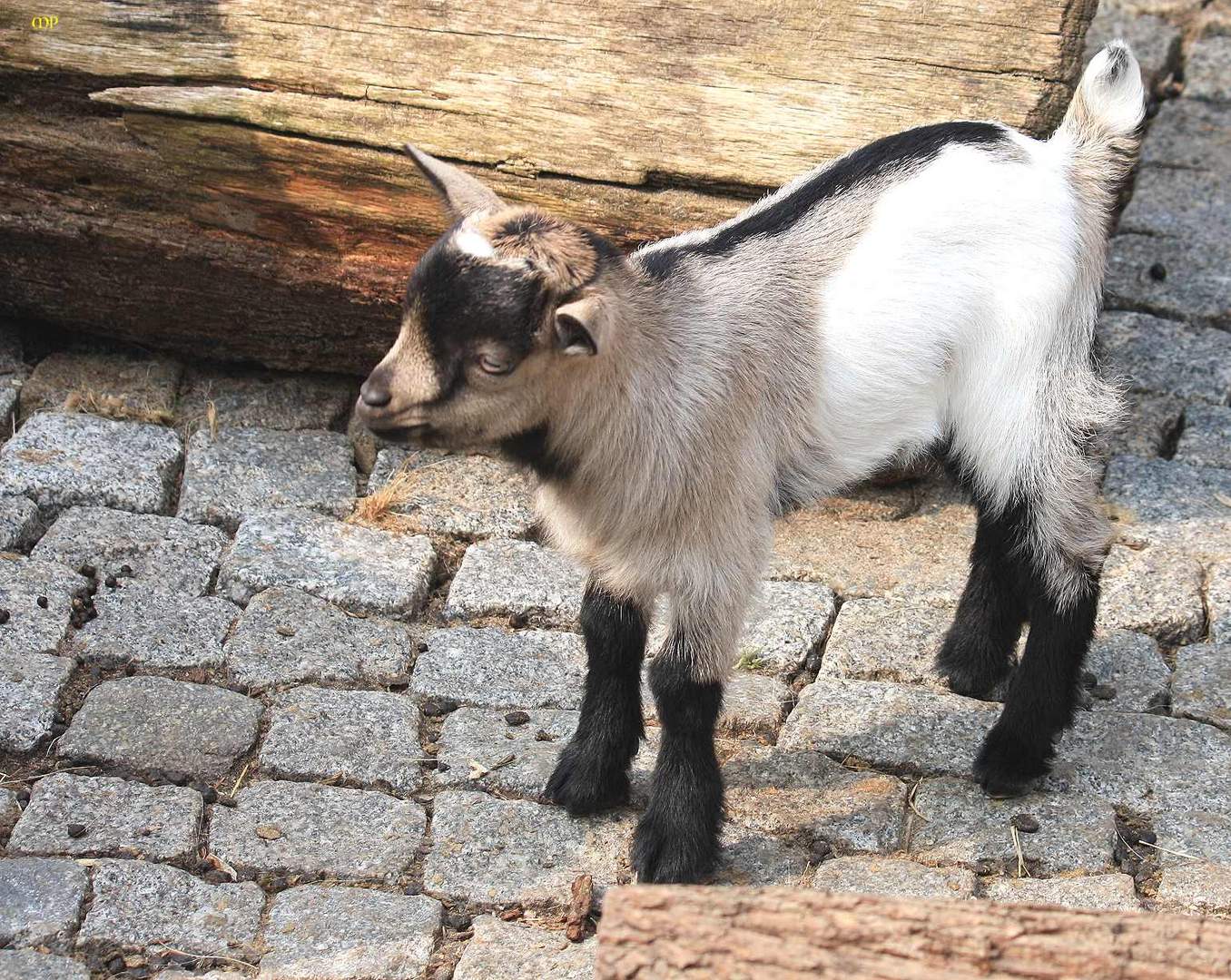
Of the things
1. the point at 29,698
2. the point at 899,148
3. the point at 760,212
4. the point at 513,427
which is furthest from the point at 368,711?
the point at 899,148

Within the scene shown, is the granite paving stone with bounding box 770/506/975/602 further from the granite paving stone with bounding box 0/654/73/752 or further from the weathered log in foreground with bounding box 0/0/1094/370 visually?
the granite paving stone with bounding box 0/654/73/752

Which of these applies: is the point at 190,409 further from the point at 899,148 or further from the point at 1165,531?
the point at 1165,531

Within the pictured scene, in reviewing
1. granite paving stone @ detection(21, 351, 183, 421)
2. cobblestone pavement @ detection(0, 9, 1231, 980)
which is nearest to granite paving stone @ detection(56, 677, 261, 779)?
cobblestone pavement @ detection(0, 9, 1231, 980)

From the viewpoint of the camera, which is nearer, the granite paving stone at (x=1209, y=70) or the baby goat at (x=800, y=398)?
the baby goat at (x=800, y=398)

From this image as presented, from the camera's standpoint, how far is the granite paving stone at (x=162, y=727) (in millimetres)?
4188

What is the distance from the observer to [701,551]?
3943mm

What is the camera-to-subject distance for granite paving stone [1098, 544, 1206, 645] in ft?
16.7

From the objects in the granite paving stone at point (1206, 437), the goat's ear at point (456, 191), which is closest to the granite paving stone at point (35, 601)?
the goat's ear at point (456, 191)

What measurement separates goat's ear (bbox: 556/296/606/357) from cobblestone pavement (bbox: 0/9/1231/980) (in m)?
1.41

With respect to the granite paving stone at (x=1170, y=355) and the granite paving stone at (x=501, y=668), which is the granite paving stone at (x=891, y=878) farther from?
the granite paving stone at (x=1170, y=355)

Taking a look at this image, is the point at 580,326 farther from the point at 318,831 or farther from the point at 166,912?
the point at 166,912

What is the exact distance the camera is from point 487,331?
3482 millimetres

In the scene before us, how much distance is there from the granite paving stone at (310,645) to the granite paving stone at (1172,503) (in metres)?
2.68

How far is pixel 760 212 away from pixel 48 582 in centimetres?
253
